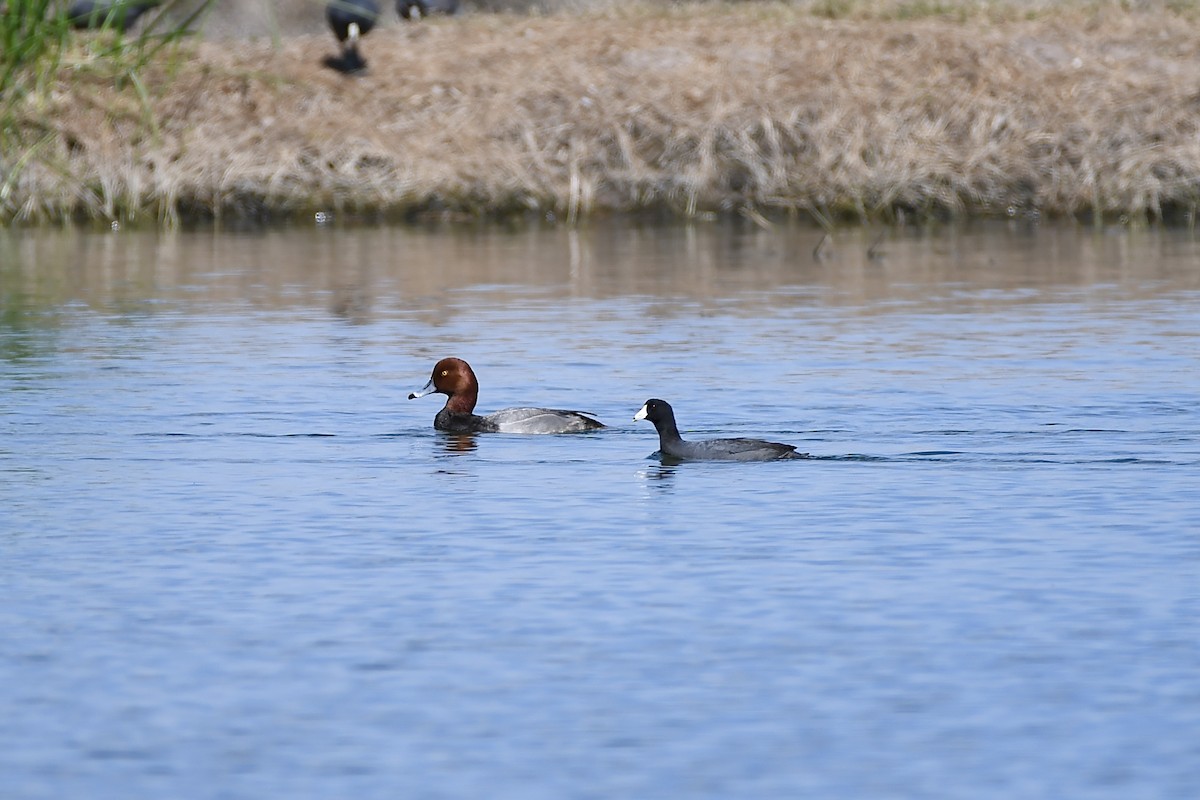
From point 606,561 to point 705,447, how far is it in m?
2.83

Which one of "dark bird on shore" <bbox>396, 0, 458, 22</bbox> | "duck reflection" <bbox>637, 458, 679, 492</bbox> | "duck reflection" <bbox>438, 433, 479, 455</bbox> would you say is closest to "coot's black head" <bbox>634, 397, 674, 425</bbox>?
"duck reflection" <bbox>637, 458, 679, 492</bbox>

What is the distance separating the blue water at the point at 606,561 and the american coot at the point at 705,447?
13 cm

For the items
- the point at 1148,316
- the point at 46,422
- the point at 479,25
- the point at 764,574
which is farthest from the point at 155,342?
the point at 479,25

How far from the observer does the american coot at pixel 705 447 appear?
12523mm

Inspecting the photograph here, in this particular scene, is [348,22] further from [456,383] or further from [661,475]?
[661,475]

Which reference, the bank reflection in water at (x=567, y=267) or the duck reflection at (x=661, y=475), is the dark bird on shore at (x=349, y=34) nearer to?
the bank reflection in water at (x=567, y=267)

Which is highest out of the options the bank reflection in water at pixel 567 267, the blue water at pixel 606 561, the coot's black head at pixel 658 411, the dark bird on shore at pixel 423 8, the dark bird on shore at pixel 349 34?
the dark bird on shore at pixel 423 8

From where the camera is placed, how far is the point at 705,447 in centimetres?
1273

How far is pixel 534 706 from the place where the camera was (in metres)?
7.64

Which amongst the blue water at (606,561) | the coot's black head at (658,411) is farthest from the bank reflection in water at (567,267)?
the coot's black head at (658,411)

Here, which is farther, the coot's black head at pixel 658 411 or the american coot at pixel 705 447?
the coot's black head at pixel 658 411

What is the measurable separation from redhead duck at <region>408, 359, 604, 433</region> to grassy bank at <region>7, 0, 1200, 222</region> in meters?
15.9

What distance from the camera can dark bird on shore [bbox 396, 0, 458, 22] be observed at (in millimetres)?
38000

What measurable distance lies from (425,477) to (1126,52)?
2411cm
